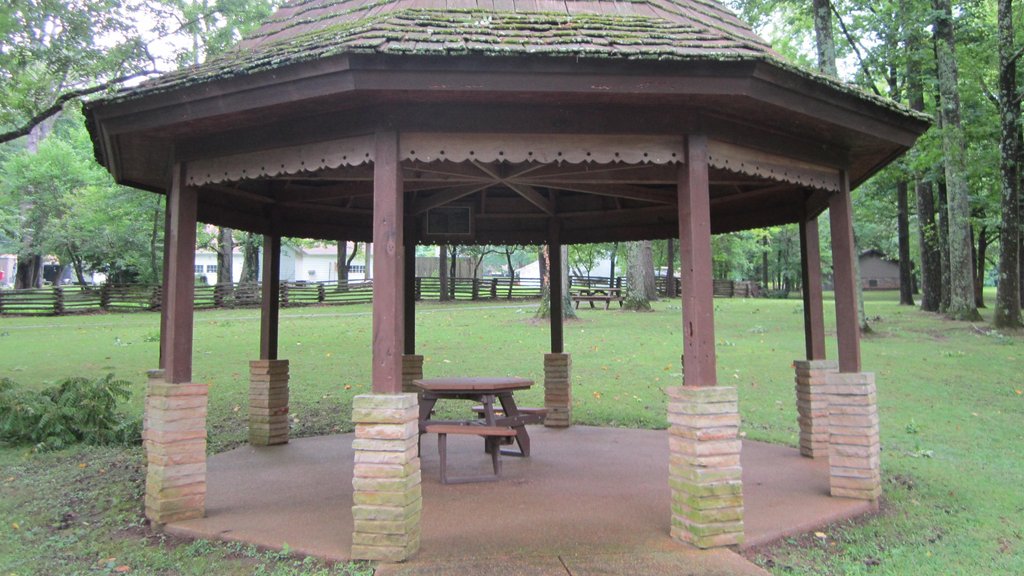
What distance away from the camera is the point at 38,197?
3412 centimetres

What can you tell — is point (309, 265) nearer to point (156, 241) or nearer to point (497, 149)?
point (156, 241)

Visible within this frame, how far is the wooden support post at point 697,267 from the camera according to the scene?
15.6 ft

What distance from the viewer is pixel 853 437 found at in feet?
19.0

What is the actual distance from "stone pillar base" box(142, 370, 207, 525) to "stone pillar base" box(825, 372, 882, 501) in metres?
5.48

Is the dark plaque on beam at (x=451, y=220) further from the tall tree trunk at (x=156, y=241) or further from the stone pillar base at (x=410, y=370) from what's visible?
the tall tree trunk at (x=156, y=241)

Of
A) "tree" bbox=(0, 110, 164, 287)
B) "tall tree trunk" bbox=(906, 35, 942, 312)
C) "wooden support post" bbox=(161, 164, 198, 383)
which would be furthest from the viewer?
"tree" bbox=(0, 110, 164, 287)

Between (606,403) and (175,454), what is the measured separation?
7446 mm

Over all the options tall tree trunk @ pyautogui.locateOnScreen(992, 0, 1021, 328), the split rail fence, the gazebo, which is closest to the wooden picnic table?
the gazebo

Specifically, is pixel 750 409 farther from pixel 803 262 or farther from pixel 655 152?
pixel 655 152

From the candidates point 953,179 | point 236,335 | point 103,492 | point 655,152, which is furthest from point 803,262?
point 236,335

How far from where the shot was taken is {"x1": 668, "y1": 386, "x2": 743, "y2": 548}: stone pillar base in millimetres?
4555

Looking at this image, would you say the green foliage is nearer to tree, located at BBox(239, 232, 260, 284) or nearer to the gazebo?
the gazebo

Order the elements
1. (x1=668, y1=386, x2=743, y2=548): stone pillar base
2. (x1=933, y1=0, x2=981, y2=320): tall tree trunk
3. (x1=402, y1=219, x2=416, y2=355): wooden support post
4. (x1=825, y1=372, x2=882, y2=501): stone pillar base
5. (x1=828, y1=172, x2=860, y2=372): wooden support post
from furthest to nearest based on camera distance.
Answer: (x1=933, y1=0, x2=981, y2=320): tall tree trunk
(x1=402, y1=219, x2=416, y2=355): wooden support post
(x1=828, y1=172, x2=860, y2=372): wooden support post
(x1=825, y1=372, x2=882, y2=501): stone pillar base
(x1=668, y1=386, x2=743, y2=548): stone pillar base

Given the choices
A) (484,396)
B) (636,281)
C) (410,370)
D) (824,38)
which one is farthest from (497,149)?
(636,281)
